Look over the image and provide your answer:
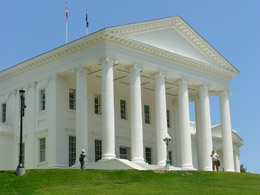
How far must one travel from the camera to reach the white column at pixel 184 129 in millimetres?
42062

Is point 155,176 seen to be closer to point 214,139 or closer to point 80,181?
point 80,181

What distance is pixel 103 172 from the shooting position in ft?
95.5

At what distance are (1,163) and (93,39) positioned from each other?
14044mm

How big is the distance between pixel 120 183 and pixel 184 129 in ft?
55.9

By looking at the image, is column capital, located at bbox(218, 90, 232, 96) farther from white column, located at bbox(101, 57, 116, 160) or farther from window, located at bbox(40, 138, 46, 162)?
window, located at bbox(40, 138, 46, 162)

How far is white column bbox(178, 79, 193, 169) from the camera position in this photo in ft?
138

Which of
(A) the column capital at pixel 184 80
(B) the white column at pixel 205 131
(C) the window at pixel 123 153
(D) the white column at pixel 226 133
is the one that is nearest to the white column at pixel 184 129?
(A) the column capital at pixel 184 80

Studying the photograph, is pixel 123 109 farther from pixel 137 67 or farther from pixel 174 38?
pixel 137 67

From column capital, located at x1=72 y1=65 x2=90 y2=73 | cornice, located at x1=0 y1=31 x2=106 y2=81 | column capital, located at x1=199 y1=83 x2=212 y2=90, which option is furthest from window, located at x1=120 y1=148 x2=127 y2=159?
cornice, located at x1=0 y1=31 x2=106 y2=81

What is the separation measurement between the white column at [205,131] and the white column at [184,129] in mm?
2427

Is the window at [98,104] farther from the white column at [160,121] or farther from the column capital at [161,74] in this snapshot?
the white column at [160,121]

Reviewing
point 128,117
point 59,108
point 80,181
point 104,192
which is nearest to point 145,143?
point 128,117

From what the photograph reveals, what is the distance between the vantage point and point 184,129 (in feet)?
140

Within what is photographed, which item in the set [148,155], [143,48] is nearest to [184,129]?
[148,155]
